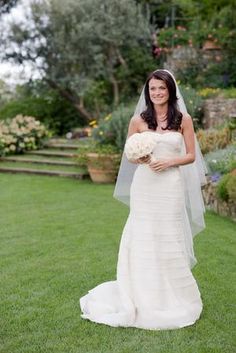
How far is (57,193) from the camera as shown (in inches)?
430

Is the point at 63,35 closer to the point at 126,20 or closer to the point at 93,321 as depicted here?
the point at 126,20

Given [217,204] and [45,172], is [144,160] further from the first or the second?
[45,172]

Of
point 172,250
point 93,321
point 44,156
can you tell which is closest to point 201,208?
point 172,250

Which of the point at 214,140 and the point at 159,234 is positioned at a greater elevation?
the point at 159,234

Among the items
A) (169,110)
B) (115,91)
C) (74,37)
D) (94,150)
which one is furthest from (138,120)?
(115,91)

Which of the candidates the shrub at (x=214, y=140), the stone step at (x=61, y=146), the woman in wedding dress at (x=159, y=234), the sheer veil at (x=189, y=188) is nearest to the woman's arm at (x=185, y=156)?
the woman in wedding dress at (x=159, y=234)

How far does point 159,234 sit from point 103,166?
7.59 metres

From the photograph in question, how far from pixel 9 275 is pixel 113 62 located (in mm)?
12837

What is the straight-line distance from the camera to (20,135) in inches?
609

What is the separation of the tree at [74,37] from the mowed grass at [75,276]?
7.37 metres

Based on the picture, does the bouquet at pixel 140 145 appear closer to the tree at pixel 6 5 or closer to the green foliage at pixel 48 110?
the green foliage at pixel 48 110

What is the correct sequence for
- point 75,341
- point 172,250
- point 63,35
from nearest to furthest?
1. point 75,341
2. point 172,250
3. point 63,35

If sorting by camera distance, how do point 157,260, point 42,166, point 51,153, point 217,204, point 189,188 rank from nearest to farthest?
point 157,260
point 189,188
point 217,204
point 42,166
point 51,153

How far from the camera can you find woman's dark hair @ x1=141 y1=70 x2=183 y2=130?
448 centimetres
